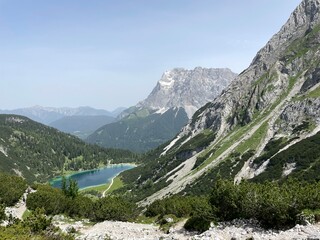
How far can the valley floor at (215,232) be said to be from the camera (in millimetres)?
41438

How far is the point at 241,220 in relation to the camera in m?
53.5

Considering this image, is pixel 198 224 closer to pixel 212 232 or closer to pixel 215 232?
pixel 215 232

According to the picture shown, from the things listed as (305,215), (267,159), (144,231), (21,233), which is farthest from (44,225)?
(267,159)

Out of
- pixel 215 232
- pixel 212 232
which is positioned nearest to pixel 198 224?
pixel 215 232

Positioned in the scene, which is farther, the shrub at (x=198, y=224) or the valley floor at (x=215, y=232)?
the shrub at (x=198, y=224)

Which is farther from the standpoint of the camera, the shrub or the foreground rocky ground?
the shrub

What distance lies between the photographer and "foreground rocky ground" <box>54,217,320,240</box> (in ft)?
136

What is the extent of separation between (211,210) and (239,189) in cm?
584

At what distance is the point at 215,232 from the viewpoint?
46.4m

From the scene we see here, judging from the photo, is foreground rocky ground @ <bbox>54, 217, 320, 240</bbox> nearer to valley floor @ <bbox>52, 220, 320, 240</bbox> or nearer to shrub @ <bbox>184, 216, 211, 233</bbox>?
valley floor @ <bbox>52, 220, 320, 240</bbox>

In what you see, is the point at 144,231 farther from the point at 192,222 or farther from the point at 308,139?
the point at 308,139

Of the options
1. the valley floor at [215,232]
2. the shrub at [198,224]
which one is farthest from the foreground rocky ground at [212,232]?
the shrub at [198,224]

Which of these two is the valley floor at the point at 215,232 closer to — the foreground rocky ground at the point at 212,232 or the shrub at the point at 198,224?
the foreground rocky ground at the point at 212,232

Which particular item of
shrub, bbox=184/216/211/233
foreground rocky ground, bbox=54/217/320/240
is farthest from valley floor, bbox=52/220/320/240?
shrub, bbox=184/216/211/233
